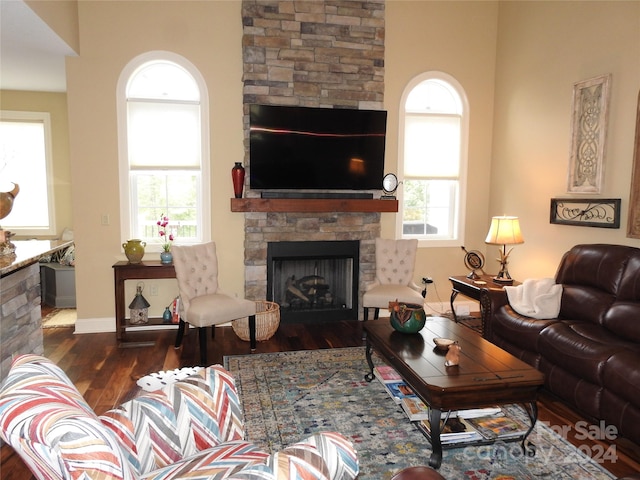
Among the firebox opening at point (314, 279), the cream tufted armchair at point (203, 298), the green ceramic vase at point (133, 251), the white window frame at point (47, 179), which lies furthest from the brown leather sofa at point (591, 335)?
the white window frame at point (47, 179)

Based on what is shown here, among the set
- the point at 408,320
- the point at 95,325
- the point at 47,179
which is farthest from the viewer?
the point at 47,179

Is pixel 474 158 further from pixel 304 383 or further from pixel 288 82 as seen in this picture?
pixel 304 383

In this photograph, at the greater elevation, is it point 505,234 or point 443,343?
point 505,234

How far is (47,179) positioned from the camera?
254 inches

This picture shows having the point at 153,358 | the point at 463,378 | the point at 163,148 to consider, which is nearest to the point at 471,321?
the point at 463,378

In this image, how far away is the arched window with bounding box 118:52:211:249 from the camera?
466 cm

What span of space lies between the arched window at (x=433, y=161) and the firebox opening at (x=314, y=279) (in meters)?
0.81

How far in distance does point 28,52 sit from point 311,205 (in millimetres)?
3150

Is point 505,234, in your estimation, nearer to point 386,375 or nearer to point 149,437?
point 386,375

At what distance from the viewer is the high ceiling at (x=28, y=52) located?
334cm

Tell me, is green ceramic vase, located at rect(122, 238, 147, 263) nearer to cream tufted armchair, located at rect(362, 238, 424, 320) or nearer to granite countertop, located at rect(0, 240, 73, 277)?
granite countertop, located at rect(0, 240, 73, 277)

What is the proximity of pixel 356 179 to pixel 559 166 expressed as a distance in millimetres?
2036

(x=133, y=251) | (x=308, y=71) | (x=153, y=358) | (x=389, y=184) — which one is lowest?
(x=153, y=358)

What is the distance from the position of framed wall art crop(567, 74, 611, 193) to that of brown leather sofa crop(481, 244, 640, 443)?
2.15 feet
